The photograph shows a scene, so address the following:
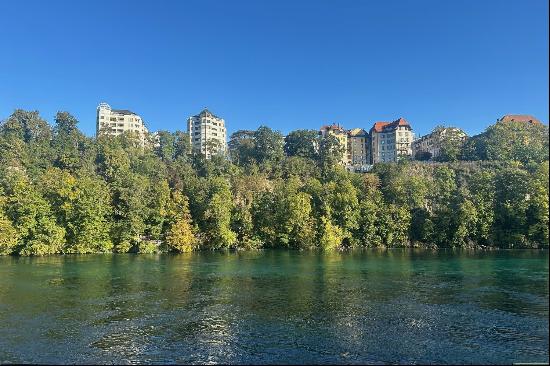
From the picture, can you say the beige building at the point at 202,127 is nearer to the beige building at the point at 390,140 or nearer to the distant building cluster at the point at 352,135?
the distant building cluster at the point at 352,135

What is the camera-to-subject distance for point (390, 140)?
413 ft

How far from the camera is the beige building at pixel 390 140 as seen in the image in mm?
123562

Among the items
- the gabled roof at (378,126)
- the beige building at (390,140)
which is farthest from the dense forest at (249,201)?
the gabled roof at (378,126)

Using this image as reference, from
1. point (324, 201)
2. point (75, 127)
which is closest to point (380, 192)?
point (324, 201)

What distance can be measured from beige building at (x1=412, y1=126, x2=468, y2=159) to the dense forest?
10.3 metres

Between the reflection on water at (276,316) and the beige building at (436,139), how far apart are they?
225ft

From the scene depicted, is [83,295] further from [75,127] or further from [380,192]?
[75,127]

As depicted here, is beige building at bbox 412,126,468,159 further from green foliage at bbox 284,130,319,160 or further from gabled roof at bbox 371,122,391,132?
green foliage at bbox 284,130,319,160

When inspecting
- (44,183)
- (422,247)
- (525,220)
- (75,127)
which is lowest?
(422,247)

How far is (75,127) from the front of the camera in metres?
105

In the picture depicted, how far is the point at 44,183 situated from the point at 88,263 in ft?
81.0

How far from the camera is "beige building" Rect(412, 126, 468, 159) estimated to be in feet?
339

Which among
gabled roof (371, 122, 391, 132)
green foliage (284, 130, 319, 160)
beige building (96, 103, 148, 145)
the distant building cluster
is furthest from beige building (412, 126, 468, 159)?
beige building (96, 103, 148, 145)

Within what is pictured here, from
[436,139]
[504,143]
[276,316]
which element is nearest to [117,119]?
[436,139]
